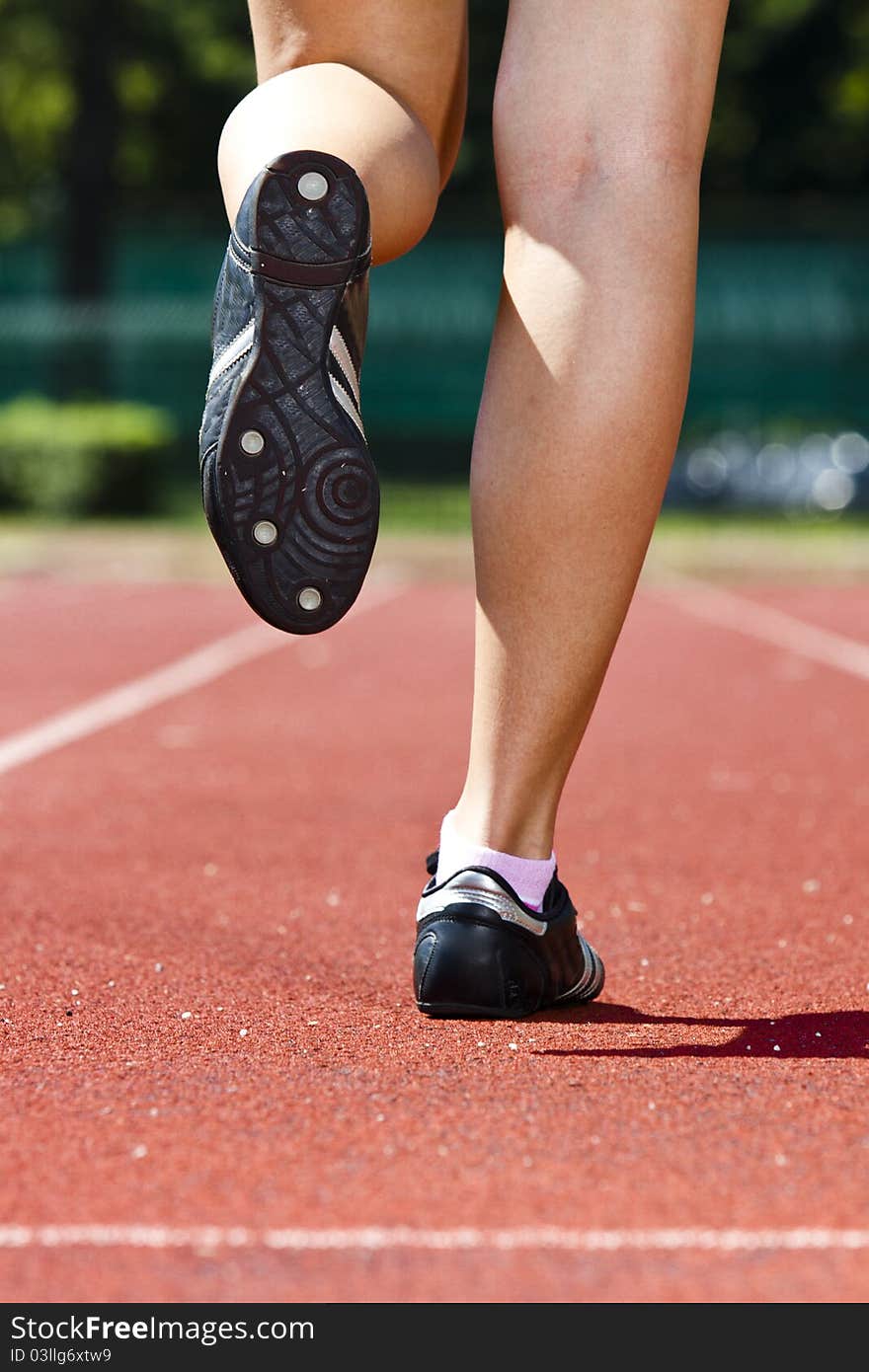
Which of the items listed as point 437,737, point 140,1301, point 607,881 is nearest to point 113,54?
point 437,737

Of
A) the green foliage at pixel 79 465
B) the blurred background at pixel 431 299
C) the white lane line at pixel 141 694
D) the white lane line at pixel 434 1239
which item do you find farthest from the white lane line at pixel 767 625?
the green foliage at pixel 79 465

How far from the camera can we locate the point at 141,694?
6.15 m

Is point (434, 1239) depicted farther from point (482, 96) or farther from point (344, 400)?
point (482, 96)

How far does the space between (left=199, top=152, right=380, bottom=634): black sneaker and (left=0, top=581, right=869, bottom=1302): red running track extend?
1.44ft

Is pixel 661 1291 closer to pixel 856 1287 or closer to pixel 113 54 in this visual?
pixel 856 1287

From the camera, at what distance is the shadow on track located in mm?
1828

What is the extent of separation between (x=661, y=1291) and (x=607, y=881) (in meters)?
1.80

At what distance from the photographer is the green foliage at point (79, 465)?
20.2 meters

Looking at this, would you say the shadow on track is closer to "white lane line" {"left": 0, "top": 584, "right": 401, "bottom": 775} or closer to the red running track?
the red running track

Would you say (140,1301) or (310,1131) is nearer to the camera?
(140,1301)

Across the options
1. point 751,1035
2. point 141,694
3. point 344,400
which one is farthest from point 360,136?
point 141,694

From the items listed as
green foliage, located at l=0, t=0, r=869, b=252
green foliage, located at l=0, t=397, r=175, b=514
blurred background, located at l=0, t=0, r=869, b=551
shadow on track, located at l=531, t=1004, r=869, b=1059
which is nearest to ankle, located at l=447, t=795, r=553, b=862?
shadow on track, located at l=531, t=1004, r=869, b=1059

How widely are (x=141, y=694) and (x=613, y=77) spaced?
438 centimetres

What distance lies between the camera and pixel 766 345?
27.3m
